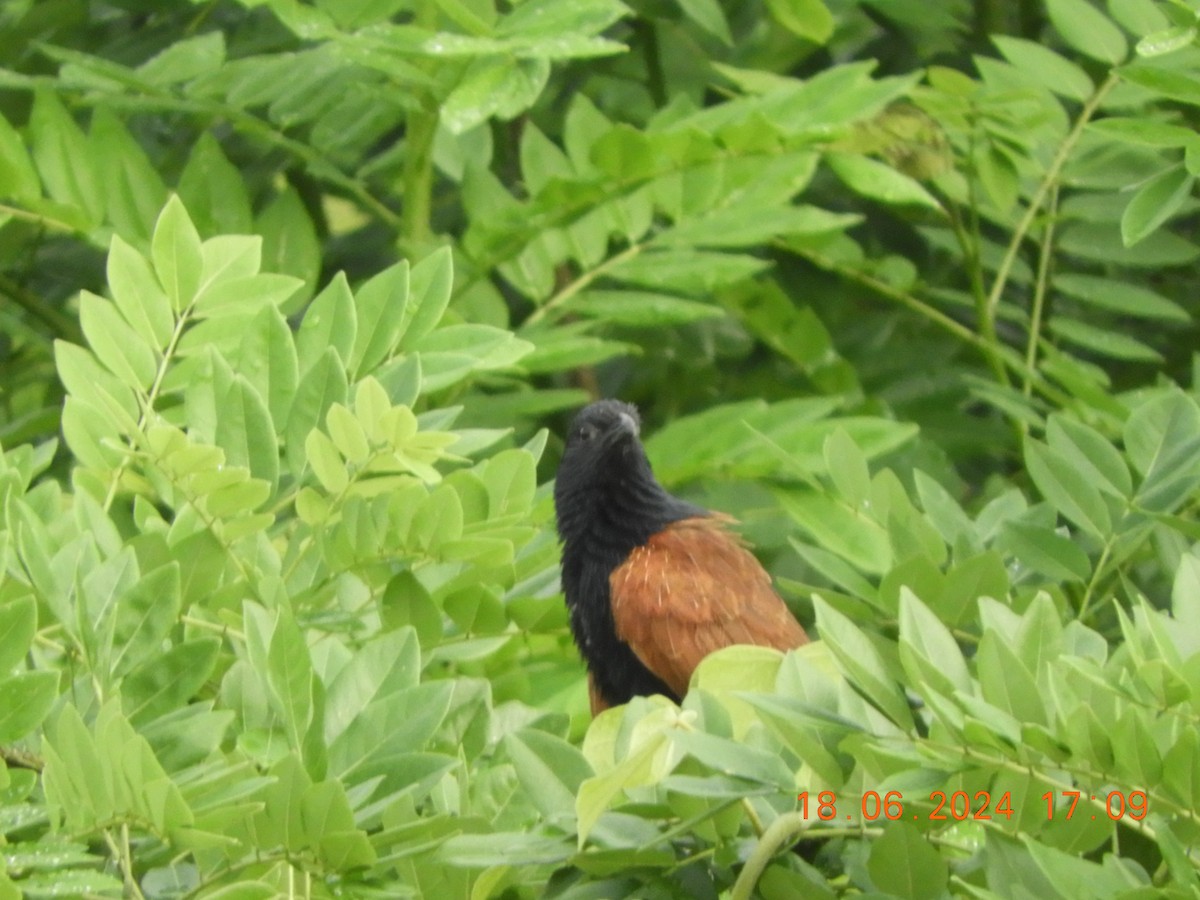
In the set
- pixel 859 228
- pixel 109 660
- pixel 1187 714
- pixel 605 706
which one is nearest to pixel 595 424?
pixel 605 706

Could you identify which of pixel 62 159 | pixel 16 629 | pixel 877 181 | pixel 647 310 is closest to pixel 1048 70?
pixel 877 181

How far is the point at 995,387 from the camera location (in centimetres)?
239

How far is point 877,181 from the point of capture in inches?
86.4

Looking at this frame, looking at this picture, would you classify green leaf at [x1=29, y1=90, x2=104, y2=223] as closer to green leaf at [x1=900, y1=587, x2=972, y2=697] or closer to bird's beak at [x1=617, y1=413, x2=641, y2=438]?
bird's beak at [x1=617, y1=413, x2=641, y2=438]

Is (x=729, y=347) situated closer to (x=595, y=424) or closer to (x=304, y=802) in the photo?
(x=595, y=424)

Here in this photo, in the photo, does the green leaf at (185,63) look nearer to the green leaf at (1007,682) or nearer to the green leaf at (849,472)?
the green leaf at (849,472)

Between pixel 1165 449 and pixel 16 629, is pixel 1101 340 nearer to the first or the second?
pixel 1165 449

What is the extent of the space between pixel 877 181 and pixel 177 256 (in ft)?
3.96

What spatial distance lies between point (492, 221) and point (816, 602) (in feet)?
4.40

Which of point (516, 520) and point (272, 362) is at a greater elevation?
point (272, 362)

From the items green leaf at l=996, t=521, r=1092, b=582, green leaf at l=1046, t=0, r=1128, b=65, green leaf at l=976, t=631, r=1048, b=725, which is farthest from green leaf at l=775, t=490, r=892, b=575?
green leaf at l=1046, t=0, r=1128, b=65

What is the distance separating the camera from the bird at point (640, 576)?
1.86 metres

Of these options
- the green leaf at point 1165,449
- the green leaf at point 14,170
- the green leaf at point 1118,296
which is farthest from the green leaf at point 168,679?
the green leaf at point 1118,296

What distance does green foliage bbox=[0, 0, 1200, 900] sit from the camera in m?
0.82
